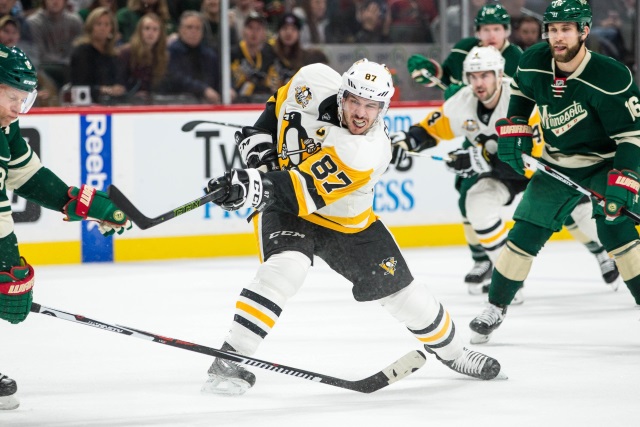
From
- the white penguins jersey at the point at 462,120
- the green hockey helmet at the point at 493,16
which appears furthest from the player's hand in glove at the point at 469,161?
the green hockey helmet at the point at 493,16

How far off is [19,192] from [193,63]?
134 inches

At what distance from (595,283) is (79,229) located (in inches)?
108

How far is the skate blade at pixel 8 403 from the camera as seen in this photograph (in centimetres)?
327

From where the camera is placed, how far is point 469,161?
17.5ft

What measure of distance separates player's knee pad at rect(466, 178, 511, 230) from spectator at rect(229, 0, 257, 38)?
226cm

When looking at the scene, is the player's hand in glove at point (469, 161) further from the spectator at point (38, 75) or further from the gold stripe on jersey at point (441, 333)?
the spectator at point (38, 75)

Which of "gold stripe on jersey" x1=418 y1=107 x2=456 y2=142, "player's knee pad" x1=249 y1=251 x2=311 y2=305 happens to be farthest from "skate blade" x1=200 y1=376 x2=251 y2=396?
"gold stripe on jersey" x1=418 y1=107 x2=456 y2=142

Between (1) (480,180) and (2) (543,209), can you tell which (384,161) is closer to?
(2) (543,209)

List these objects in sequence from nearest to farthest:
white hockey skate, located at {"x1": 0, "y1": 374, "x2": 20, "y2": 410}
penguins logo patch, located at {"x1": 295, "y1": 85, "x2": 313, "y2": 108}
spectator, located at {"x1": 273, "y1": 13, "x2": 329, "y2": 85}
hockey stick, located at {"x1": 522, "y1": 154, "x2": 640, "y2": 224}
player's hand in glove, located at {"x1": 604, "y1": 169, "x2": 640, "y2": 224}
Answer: white hockey skate, located at {"x1": 0, "y1": 374, "x2": 20, "y2": 410}
penguins logo patch, located at {"x1": 295, "y1": 85, "x2": 313, "y2": 108}
player's hand in glove, located at {"x1": 604, "y1": 169, "x2": 640, "y2": 224}
hockey stick, located at {"x1": 522, "y1": 154, "x2": 640, "y2": 224}
spectator, located at {"x1": 273, "y1": 13, "x2": 329, "y2": 85}

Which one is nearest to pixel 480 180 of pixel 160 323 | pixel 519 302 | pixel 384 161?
pixel 519 302

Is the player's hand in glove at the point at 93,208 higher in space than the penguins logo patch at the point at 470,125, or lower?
higher

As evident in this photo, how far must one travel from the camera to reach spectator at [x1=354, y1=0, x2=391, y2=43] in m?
7.34

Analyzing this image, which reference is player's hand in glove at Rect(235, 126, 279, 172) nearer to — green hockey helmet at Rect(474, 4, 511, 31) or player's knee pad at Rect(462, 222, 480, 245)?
player's knee pad at Rect(462, 222, 480, 245)

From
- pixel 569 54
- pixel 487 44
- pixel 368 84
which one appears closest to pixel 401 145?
pixel 487 44
